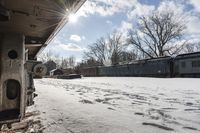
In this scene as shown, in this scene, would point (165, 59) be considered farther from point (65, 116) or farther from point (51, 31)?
point (51, 31)

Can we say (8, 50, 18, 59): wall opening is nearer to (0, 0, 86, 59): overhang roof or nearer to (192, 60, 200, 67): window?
(0, 0, 86, 59): overhang roof

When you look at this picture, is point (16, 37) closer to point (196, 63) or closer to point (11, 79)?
point (11, 79)

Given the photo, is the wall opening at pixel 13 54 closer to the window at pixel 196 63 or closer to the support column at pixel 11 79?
the support column at pixel 11 79

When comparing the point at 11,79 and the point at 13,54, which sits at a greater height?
the point at 13,54

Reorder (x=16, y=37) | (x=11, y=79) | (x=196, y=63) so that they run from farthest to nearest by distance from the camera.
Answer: (x=196, y=63)
(x=16, y=37)
(x=11, y=79)

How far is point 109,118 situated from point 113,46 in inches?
2812

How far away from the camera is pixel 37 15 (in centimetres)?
231

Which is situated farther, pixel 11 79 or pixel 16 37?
pixel 16 37

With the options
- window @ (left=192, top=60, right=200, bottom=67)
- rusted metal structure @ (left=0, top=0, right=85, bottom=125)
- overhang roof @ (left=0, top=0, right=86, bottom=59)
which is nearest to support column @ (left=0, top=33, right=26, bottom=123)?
rusted metal structure @ (left=0, top=0, right=85, bottom=125)

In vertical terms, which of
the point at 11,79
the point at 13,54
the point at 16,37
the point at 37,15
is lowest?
the point at 11,79

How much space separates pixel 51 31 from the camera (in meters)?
2.88

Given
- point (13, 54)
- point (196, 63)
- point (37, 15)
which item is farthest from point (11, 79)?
point (196, 63)

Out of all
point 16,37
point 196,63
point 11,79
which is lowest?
point 11,79

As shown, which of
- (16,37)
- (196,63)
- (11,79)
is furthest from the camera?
(196,63)
